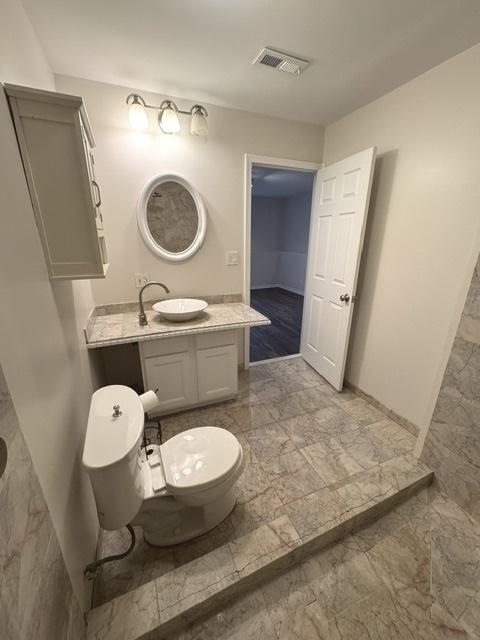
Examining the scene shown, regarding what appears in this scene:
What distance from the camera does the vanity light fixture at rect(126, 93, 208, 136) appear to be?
5.46 feet

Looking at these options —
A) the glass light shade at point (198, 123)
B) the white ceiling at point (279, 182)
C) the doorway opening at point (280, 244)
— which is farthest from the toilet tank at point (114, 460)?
the white ceiling at point (279, 182)

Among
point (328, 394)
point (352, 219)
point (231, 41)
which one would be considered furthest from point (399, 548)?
point (231, 41)

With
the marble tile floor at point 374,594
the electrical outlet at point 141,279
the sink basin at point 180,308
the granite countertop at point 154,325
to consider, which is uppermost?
the electrical outlet at point 141,279

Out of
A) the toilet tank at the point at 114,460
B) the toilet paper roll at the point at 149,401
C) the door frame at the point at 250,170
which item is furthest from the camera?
the door frame at the point at 250,170

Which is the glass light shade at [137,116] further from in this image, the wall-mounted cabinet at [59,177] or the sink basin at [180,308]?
the sink basin at [180,308]

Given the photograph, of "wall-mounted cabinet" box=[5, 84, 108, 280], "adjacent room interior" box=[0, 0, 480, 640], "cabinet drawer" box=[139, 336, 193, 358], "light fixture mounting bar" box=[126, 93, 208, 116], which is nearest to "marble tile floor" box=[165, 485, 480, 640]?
"adjacent room interior" box=[0, 0, 480, 640]

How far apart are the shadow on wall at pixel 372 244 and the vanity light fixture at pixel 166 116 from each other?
1315 mm

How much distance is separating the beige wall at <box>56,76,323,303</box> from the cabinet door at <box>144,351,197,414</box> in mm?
612

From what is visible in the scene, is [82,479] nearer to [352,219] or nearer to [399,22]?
[352,219]

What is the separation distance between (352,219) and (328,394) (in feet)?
4.91

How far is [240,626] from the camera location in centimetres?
100

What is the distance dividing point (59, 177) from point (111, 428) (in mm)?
979

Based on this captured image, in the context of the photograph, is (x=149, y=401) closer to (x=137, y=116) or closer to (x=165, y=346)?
(x=165, y=346)

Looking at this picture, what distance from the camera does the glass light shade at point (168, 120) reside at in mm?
1701
